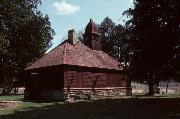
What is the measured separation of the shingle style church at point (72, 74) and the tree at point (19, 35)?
16.1 ft

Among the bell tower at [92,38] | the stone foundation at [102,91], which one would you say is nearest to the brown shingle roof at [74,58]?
the bell tower at [92,38]

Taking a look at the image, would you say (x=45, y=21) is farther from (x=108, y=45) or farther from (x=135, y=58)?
(x=108, y=45)

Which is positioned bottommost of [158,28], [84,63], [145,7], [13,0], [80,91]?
[80,91]

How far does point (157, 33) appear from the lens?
21.9 meters

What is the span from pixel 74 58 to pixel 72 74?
7.71 feet

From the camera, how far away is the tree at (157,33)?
21.7 m

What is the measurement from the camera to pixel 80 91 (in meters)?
32.8

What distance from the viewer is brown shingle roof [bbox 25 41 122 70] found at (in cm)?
3294

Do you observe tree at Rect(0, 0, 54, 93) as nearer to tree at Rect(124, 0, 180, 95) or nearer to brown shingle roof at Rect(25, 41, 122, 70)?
brown shingle roof at Rect(25, 41, 122, 70)

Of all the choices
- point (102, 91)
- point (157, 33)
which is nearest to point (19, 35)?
point (102, 91)

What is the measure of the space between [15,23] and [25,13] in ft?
7.73

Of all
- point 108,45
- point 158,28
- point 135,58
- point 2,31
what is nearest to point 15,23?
point 2,31

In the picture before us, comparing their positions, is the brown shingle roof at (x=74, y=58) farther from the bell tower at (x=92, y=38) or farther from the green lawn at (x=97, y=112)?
the green lawn at (x=97, y=112)

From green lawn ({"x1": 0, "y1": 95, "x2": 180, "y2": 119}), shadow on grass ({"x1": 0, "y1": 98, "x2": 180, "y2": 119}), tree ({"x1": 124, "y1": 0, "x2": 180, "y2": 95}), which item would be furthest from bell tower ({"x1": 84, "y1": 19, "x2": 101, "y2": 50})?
shadow on grass ({"x1": 0, "y1": 98, "x2": 180, "y2": 119})
